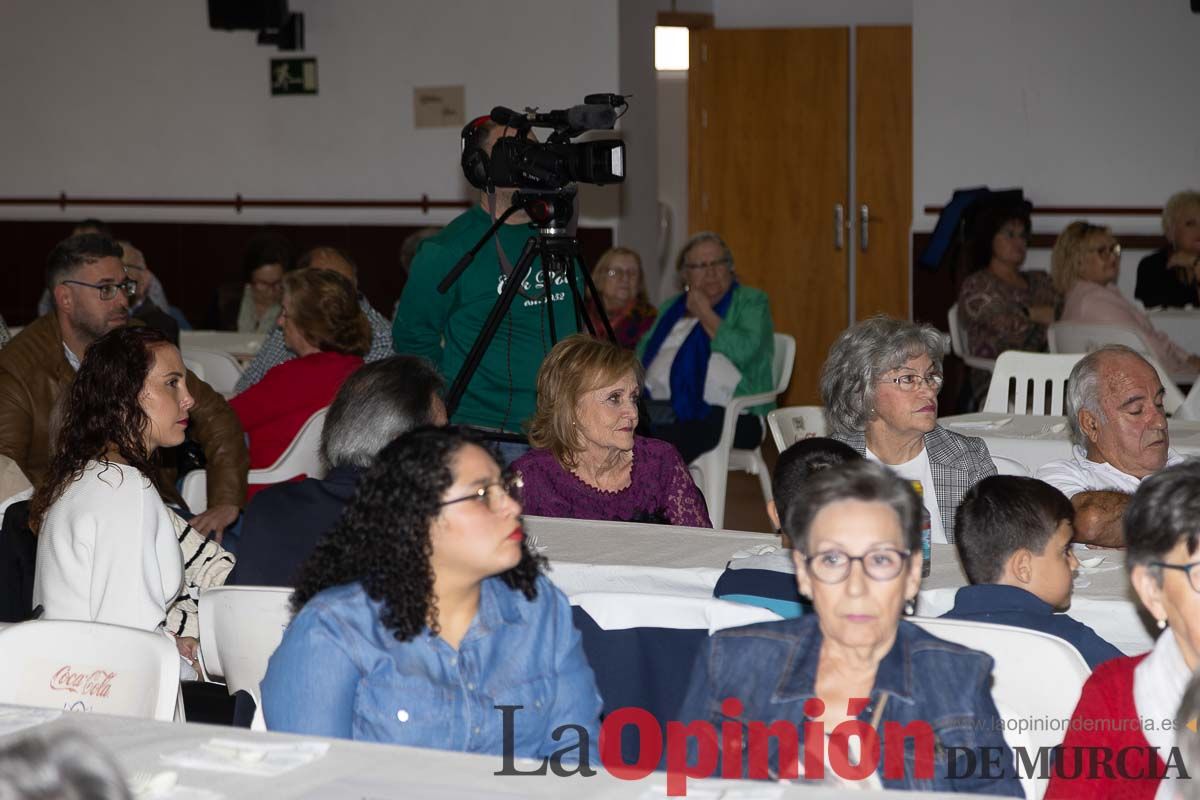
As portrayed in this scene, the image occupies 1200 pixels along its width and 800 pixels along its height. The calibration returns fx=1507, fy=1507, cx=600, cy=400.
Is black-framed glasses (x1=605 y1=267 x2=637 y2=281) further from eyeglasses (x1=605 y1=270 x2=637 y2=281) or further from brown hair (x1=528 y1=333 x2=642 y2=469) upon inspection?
brown hair (x1=528 y1=333 x2=642 y2=469)

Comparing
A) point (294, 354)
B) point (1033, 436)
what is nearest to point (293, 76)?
point (294, 354)

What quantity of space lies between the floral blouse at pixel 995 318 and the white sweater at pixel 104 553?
4682mm

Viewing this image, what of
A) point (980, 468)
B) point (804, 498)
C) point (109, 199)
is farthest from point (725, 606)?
point (109, 199)

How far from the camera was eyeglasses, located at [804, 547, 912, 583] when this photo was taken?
75.8 inches

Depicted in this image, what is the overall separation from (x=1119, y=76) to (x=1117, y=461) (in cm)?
507

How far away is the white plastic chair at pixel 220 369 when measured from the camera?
18.6 feet

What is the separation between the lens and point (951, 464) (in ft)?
11.4

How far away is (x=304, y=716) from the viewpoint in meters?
2.02

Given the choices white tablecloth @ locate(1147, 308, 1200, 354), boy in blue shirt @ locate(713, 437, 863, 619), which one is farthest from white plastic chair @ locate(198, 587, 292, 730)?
white tablecloth @ locate(1147, 308, 1200, 354)

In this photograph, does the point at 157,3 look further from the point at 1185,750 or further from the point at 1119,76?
the point at 1185,750

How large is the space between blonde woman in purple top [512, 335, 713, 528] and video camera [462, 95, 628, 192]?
1.52 ft

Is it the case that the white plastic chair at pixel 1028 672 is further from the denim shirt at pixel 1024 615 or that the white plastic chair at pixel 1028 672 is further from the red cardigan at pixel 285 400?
the red cardigan at pixel 285 400

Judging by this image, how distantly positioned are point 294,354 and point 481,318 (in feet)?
3.81

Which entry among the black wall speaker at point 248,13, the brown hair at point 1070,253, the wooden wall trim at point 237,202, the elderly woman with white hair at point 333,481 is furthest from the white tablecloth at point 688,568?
the black wall speaker at point 248,13
